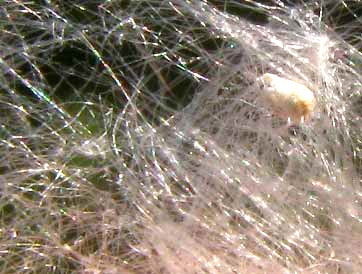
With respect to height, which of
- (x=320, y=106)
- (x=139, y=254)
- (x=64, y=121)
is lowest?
(x=139, y=254)

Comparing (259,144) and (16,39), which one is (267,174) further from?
(16,39)

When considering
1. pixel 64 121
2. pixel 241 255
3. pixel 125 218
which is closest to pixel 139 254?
pixel 125 218

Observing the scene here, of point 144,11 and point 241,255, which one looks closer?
point 241,255

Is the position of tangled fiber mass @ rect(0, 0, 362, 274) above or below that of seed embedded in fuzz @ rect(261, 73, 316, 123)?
below

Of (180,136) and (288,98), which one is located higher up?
(288,98)

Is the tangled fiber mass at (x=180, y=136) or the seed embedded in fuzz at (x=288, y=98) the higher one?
the seed embedded in fuzz at (x=288, y=98)
